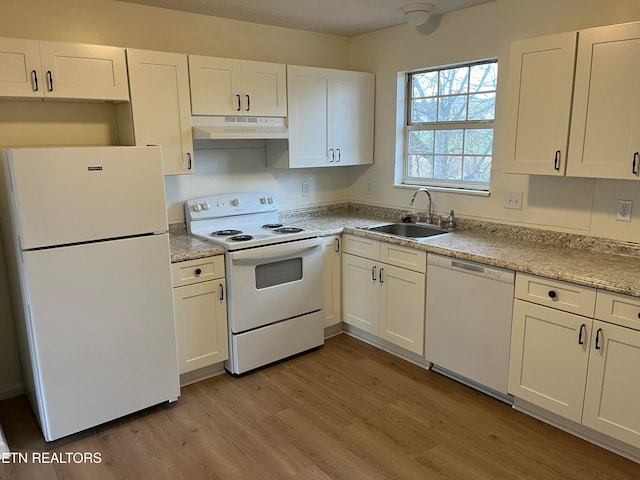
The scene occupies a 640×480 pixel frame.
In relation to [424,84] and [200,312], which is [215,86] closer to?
[200,312]

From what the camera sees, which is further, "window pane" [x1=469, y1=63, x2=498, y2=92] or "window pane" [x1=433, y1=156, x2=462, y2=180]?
"window pane" [x1=433, y1=156, x2=462, y2=180]

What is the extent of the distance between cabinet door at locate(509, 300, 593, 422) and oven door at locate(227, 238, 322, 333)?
139 cm

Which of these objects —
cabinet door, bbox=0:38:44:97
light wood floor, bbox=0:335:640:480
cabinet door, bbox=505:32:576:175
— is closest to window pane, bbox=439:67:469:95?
cabinet door, bbox=505:32:576:175

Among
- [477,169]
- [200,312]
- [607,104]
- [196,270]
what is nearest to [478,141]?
[477,169]

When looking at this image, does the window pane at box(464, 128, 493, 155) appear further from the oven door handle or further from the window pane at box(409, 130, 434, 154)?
the oven door handle

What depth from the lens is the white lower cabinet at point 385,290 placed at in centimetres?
312

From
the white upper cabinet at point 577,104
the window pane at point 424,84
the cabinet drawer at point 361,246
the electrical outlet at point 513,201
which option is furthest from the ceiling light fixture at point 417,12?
the cabinet drawer at point 361,246

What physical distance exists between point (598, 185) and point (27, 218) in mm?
2983

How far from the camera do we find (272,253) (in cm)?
310

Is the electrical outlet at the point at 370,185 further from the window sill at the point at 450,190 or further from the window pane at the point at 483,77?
the window pane at the point at 483,77

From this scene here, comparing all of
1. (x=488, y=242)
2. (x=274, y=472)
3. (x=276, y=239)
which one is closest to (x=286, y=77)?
(x=276, y=239)

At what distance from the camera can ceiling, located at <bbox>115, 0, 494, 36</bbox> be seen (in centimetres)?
300

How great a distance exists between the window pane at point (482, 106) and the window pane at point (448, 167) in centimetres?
33

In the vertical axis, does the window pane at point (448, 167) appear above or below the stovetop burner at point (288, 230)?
above
